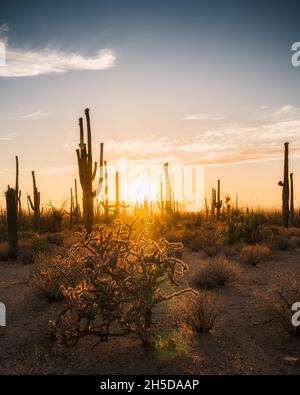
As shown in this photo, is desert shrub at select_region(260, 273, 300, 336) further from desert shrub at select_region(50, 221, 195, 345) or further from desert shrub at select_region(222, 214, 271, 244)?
desert shrub at select_region(222, 214, 271, 244)

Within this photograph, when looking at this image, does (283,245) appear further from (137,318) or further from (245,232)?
(137,318)

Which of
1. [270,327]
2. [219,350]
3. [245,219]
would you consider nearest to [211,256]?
[245,219]

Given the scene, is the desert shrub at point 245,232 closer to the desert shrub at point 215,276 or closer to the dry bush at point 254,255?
the dry bush at point 254,255

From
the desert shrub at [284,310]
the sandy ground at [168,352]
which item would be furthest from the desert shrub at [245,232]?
the desert shrub at [284,310]

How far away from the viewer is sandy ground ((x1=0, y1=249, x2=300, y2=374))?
5.05 meters

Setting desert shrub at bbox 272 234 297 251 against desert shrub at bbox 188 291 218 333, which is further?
desert shrub at bbox 272 234 297 251

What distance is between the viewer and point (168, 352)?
5391 millimetres

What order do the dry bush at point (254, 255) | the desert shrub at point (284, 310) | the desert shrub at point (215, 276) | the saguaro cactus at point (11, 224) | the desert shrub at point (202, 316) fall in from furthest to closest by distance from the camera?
the saguaro cactus at point (11, 224), the dry bush at point (254, 255), the desert shrub at point (215, 276), the desert shrub at point (202, 316), the desert shrub at point (284, 310)

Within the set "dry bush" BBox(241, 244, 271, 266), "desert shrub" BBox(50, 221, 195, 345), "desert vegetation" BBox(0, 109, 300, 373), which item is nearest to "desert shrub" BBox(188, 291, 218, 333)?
→ "desert vegetation" BBox(0, 109, 300, 373)

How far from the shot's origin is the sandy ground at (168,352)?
505cm

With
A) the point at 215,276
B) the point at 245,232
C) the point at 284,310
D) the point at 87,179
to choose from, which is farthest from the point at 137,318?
the point at 245,232

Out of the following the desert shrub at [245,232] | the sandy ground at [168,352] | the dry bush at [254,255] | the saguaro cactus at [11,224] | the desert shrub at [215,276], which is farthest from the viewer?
the desert shrub at [245,232]

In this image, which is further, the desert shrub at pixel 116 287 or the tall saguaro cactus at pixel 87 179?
the tall saguaro cactus at pixel 87 179
